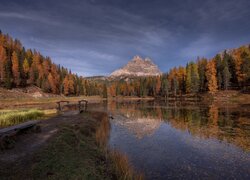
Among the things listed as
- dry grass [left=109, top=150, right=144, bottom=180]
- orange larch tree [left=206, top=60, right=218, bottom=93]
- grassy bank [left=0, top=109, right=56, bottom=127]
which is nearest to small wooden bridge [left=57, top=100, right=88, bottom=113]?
grassy bank [left=0, top=109, right=56, bottom=127]

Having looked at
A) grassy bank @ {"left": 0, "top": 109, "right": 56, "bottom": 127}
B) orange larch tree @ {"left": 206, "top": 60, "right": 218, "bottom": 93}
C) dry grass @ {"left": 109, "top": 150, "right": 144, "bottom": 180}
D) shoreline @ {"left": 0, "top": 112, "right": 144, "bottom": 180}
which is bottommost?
dry grass @ {"left": 109, "top": 150, "right": 144, "bottom": 180}

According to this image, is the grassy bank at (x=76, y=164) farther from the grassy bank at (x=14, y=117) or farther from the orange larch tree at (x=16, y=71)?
the orange larch tree at (x=16, y=71)

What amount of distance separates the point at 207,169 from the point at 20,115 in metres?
25.1

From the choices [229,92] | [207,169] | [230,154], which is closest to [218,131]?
[230,154]

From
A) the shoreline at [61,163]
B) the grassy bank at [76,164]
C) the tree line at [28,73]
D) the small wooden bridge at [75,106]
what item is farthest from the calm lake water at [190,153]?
the tree line at [28,73]

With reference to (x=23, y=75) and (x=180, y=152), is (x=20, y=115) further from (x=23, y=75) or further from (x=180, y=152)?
(x=23, y=75)

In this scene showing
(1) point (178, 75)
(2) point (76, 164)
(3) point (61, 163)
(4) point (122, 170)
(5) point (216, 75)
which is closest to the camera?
(3) point (61, 163)

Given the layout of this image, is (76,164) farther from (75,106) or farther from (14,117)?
(75,106)

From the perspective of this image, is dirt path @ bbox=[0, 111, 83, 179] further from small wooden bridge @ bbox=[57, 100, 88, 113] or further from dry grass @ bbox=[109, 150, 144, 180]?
small wooden bridge @ bbox=[57, 100, 88, 113]

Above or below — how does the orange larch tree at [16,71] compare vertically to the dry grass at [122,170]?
above

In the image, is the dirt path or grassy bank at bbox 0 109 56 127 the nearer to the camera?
the dirt path

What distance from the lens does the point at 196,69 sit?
101 meters

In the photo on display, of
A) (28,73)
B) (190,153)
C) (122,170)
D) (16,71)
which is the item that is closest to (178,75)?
(28,73)

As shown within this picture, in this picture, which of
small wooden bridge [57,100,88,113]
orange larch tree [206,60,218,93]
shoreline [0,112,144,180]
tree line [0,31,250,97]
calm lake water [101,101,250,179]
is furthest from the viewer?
orange larch tree [206,60,218,93]
